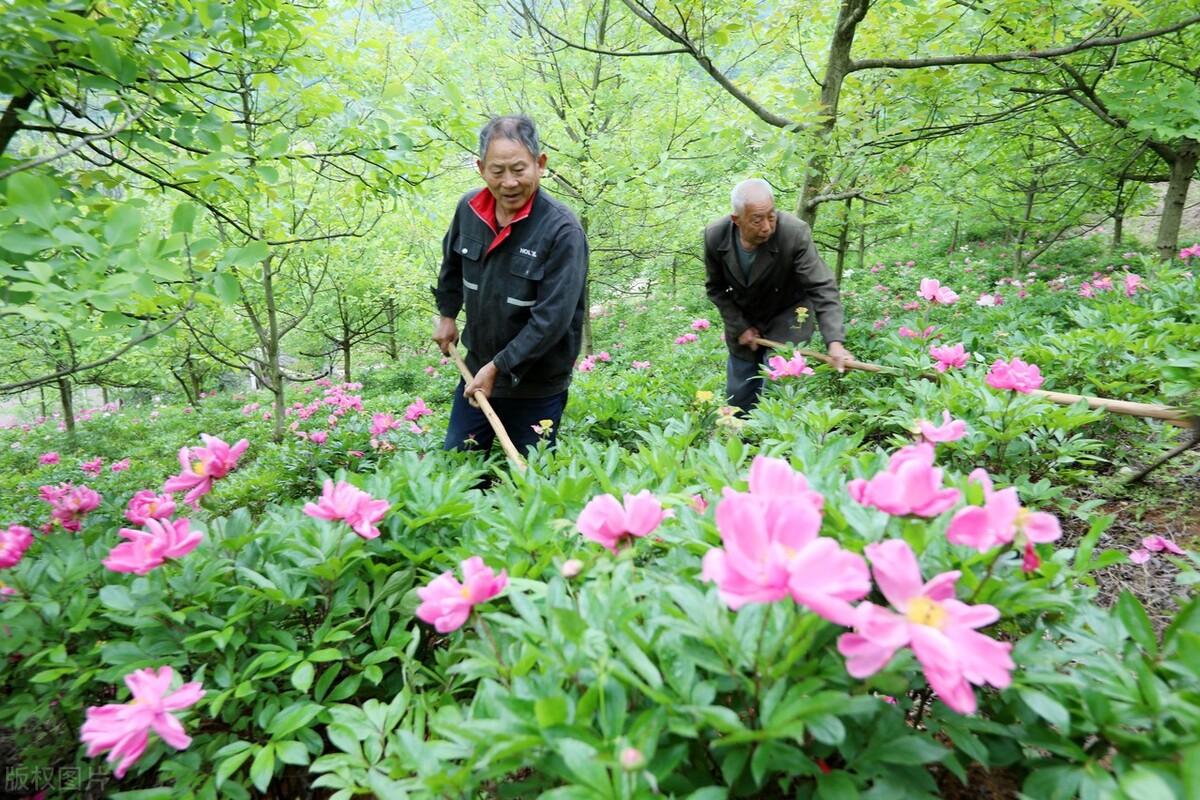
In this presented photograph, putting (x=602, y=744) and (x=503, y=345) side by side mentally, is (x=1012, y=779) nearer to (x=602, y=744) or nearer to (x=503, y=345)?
(x=602, y=744)

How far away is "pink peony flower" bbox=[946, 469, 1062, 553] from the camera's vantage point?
854mm

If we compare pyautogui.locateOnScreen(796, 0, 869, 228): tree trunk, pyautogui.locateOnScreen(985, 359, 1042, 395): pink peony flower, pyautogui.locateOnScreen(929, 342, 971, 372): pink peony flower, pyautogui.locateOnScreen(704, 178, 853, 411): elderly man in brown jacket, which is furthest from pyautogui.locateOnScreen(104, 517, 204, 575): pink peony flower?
pyautogui.locateOnScreen(796, 0, 869, 228): tree trunk

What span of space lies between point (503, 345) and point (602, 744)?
97.6 inches

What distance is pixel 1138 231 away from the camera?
18891mm

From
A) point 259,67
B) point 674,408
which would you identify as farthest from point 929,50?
point 259,67

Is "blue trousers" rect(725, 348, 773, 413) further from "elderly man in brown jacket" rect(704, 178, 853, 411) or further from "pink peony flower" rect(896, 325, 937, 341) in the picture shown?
"pink peony flower" rect(896, 325, 937, 341)

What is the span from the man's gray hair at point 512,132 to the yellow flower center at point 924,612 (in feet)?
8.45

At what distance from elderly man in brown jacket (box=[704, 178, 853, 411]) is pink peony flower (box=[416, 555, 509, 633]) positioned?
2842 mm

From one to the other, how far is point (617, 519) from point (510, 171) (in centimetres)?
213

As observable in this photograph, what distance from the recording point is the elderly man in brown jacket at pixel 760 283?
3.76 metres

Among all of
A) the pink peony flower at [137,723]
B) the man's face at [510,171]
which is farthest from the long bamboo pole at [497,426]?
the pink peony flower at [137,723]

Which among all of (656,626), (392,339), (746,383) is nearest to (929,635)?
(656,626)

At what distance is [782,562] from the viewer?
0.71 metres

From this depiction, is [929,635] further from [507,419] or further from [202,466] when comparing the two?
[507,419]
